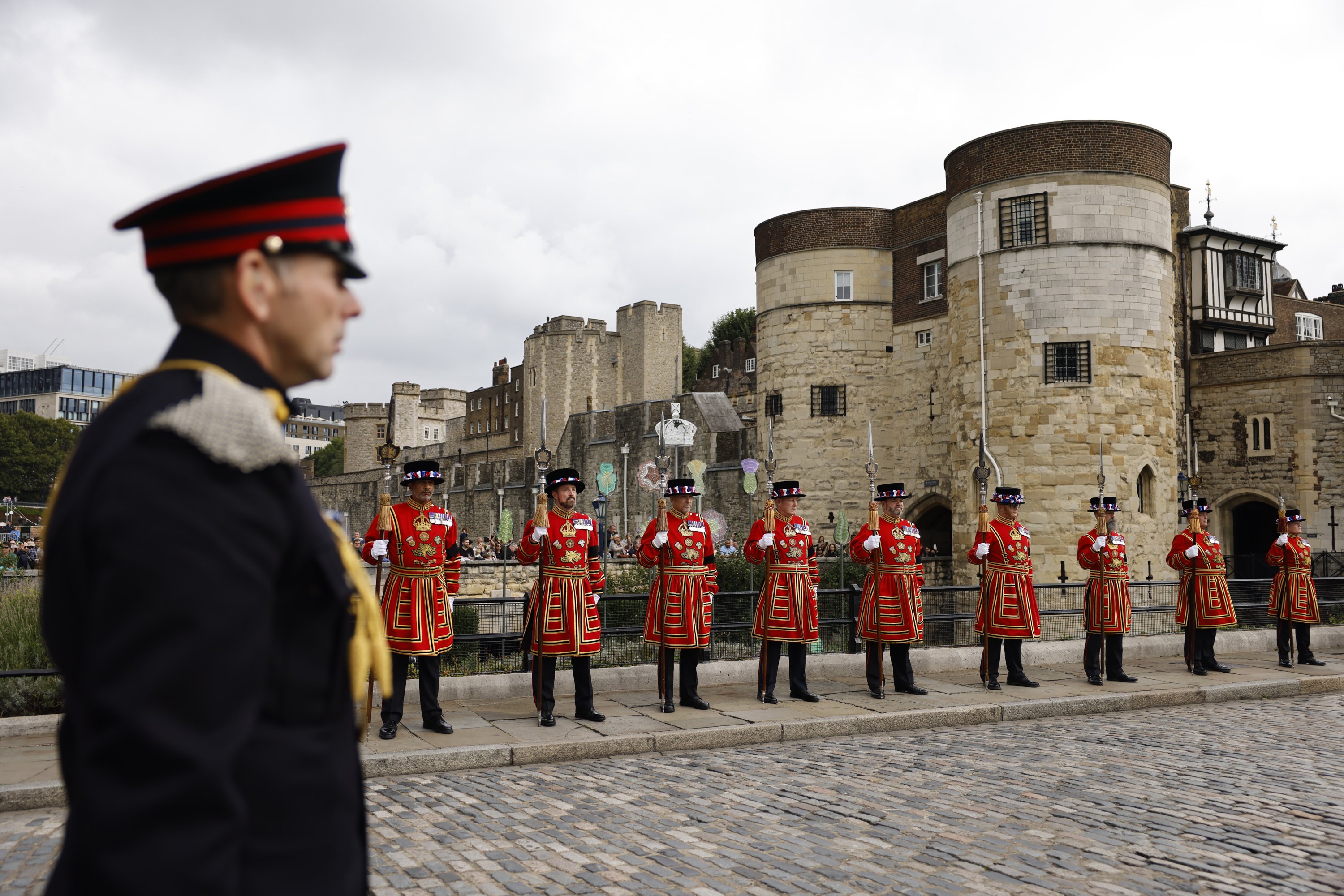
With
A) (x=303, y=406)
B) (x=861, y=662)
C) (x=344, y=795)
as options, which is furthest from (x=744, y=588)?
(x=303, y=406)

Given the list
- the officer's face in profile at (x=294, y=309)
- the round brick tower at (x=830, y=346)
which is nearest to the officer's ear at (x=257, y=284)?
the officer's face in profile at (x=294, y=309)

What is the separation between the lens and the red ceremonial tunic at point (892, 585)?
35.2 feet

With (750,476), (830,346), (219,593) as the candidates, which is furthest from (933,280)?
(219,593)

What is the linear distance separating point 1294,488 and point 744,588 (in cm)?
1963

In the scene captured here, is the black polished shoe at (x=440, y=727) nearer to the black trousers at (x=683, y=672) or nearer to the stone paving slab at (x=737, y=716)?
the stone paving slab at (x=737, y=716)

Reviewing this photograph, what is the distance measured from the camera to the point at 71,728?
5.34 ft

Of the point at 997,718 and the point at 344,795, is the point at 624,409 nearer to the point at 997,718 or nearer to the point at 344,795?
the point at 997,718

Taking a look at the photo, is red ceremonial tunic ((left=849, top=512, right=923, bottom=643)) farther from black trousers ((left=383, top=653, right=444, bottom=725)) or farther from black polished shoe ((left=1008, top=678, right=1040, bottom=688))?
black trousers ((left=383, top=653, right=444, bottom=725))

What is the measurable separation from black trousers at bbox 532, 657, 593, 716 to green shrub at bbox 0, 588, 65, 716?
12.5 feet

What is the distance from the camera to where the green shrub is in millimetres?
8641

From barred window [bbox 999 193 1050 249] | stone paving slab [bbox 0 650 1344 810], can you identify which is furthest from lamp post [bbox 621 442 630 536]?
stone paving slab [bbox 0 650 1344 810]

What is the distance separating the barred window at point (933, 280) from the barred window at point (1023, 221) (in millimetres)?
4931

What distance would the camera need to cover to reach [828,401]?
32.1 m

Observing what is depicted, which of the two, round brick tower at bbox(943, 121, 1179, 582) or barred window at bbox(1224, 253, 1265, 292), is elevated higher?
barred window at bbox(1224, 253, 1265, 292)
